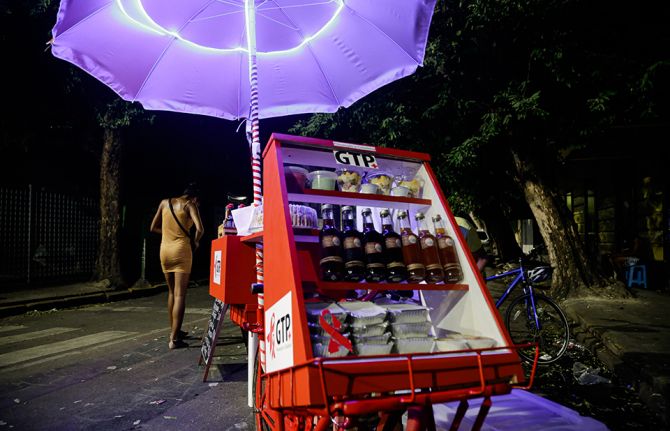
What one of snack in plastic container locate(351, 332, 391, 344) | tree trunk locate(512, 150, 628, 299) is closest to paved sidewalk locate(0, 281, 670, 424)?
tree trunk locate(512, 150, 628, 299)

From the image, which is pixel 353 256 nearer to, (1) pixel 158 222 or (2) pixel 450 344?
(2) pixel 450 344

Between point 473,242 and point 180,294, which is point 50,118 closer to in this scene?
point 180,294

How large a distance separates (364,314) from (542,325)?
14.6 ft

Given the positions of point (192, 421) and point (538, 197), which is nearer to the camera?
point (192, 421)

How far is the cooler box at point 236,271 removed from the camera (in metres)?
3.56

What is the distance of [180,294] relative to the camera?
508 centimetres

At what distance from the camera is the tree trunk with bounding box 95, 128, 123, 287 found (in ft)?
36.9

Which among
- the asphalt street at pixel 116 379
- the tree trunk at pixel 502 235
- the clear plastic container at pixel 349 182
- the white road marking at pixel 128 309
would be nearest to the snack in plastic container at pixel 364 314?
the clear plastic container at pixel 349 182

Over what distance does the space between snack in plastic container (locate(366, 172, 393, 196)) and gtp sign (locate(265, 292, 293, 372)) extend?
0.93 metres

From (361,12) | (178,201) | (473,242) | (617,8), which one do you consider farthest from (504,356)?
(617,8)

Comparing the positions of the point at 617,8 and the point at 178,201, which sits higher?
the point at 617,8

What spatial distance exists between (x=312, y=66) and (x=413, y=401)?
320 cm

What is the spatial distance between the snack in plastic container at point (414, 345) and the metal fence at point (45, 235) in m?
11.6

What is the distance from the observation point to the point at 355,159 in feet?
8.35
